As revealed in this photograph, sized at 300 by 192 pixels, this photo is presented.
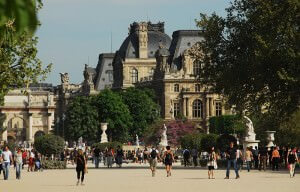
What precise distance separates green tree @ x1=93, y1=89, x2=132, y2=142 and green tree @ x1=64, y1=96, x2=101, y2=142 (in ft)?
3.34

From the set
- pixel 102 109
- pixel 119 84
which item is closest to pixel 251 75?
pixel 102 109

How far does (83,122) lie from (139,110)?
11581 mm


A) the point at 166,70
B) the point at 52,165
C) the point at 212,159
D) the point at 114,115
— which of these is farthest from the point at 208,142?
the point at 166,70

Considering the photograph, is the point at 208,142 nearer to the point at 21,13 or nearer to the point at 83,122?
the point at 21,13

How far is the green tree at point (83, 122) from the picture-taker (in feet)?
411

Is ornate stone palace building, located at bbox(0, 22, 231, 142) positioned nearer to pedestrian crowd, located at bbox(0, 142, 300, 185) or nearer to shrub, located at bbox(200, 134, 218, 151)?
pedestrian crowd, located at bbox(0, 142, 300, 185)

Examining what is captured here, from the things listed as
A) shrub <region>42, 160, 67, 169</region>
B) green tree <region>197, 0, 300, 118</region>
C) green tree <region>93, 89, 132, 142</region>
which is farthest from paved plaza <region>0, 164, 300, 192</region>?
green tree <region>93, 89, 132, 142</region>

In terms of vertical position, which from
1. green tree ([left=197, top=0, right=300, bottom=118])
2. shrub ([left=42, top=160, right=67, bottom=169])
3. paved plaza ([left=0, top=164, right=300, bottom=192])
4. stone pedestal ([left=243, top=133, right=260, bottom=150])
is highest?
Result: green tree ([left=197, top=0, right=300, bottom=118])

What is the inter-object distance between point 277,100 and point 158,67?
10598 centimetres

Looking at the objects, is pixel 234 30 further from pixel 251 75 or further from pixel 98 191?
pixel 98 191

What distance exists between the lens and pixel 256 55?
47.2 m

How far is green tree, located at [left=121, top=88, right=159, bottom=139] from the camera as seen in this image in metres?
134

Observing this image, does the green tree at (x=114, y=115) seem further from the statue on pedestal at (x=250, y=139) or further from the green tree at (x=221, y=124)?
the statue on pedestal at (x=250, y=139)

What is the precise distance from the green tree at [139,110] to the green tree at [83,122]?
7515 millimetres
